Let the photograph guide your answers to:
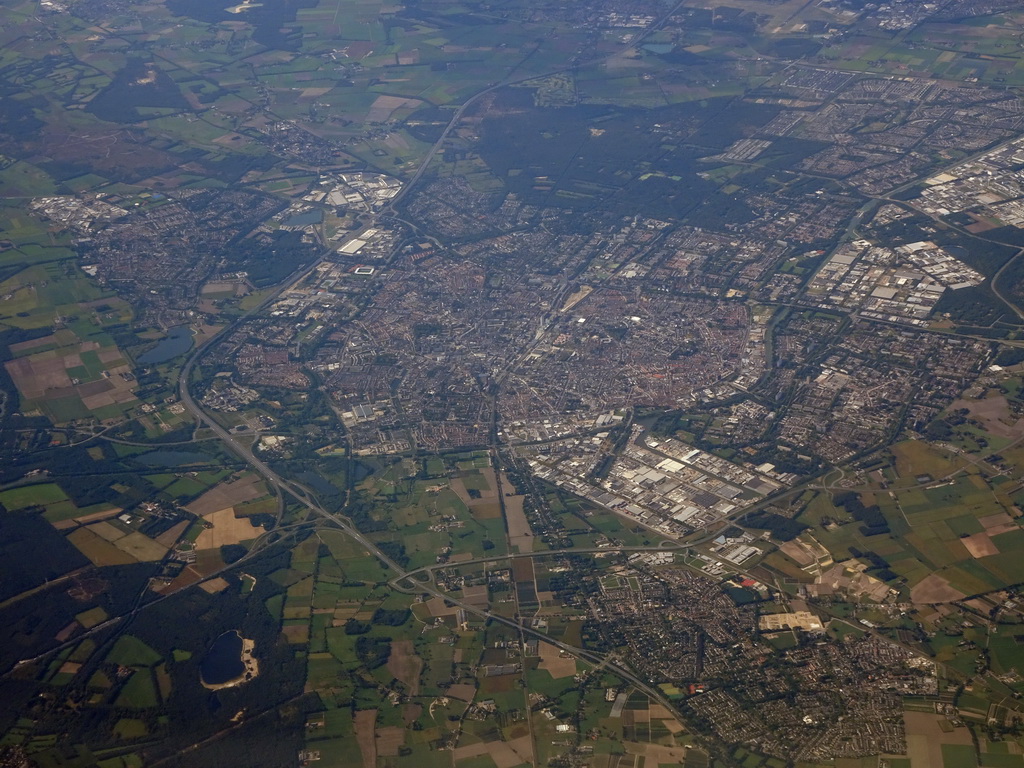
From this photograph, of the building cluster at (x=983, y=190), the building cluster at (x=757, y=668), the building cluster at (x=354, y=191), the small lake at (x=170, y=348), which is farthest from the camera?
the building cluster at (x=354, y=191)

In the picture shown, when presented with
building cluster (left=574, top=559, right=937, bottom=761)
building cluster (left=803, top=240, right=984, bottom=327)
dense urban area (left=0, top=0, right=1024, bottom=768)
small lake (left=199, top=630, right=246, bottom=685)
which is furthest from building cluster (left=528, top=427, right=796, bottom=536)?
small lake (left=199, top=630, right=246, bottom=685)

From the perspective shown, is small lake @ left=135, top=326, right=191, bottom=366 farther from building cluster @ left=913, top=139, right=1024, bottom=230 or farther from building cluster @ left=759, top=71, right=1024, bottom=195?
building cluster @ left=913, top=139, right=1024, bottom=230

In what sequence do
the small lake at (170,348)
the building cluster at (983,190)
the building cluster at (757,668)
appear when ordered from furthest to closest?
the building cluster at (983,190)
the small lake at (170,348)
the building cluster at (757,668)

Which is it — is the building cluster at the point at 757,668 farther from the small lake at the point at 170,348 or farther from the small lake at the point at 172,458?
the small lake at the point at 170,348

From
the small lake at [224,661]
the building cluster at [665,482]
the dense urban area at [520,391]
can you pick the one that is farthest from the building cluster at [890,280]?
the small lake at [224,661]

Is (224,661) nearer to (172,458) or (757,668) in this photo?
(172,458)

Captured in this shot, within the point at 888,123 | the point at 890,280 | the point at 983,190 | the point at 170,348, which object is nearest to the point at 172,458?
the point at 170,348

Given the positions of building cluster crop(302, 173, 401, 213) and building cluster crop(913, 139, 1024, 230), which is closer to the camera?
building cluster crop(913, 139, 1024, 230)
